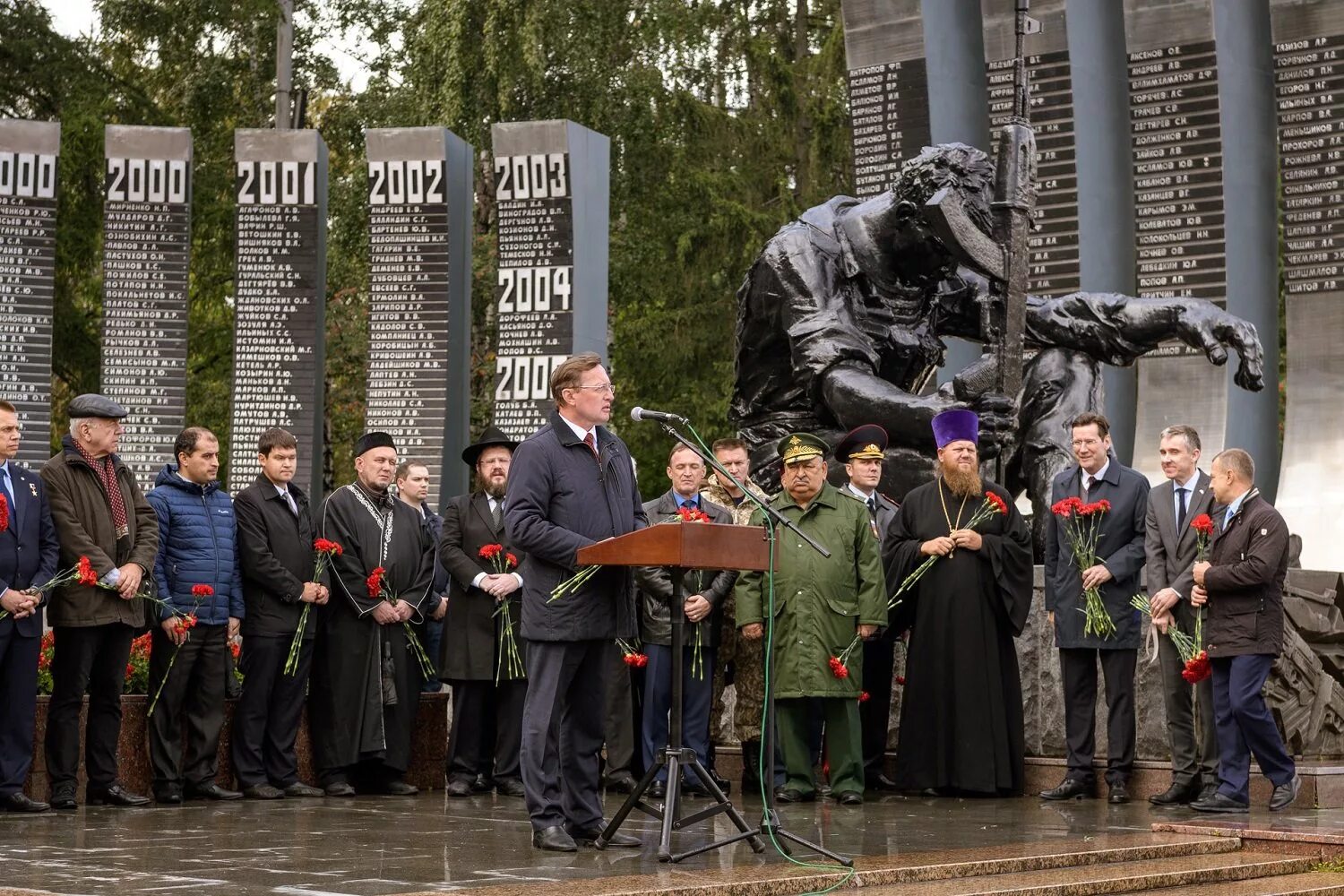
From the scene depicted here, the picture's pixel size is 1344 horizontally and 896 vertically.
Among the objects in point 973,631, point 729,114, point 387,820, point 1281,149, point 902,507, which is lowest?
point 387,820

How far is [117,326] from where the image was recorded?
53.6 feet

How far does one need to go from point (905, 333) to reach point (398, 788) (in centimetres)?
360

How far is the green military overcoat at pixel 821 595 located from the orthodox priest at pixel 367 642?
188 cm

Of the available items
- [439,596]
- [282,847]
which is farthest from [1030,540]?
Answer: [282,847]

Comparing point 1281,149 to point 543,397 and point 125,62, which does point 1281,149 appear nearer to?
point 543,397

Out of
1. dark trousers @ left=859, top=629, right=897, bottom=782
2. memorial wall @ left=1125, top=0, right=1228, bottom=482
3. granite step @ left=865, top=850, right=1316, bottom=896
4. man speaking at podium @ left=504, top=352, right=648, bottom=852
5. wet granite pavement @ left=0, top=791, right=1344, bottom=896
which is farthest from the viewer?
memorial wall @ left=1125, top=0, right=1228, bottom=482

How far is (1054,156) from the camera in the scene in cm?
1639

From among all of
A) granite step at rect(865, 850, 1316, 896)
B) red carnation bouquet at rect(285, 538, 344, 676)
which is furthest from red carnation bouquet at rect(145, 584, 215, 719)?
granite step at rect(865, 850, 1316, 896)

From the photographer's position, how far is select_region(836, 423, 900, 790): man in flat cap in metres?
9.50

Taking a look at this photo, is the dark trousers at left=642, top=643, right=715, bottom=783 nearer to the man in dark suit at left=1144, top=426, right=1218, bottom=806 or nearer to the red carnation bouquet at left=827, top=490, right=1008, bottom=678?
the red carnation bouquet at left=827, top=490, right=1008, bottom=678

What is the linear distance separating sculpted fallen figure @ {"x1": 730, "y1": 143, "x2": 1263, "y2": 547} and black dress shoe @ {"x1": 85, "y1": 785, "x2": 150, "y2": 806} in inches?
145

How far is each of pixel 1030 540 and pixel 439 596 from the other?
124 inches

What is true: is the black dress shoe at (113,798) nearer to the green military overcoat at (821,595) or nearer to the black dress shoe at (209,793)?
the black dress shoe at (209,793)

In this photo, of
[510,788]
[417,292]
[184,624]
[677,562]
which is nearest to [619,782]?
[510,788]
